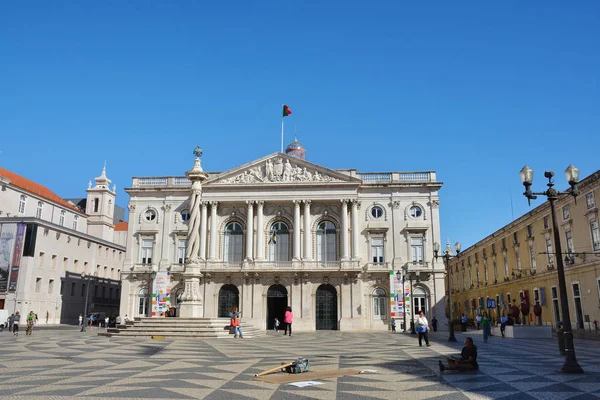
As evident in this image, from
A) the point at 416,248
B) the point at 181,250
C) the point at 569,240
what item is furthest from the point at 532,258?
the point at 181,250

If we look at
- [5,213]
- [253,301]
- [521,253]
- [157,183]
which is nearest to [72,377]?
[253,301]

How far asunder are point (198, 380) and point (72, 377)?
119 inches

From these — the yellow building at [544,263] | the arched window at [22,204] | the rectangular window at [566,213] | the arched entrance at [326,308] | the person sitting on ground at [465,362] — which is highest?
the arched window at [22,204]

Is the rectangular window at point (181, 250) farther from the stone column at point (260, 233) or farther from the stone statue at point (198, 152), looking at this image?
the stone statue at point (198, 152)

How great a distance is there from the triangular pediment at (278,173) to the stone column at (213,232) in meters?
2.20

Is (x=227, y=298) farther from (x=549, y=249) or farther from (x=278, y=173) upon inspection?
(x=549, y=249)

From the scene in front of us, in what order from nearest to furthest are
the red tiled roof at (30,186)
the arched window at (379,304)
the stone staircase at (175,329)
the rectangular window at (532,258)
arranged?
1. the stone staircase at (175,329)
2. the rectangular window at (532,258)
3. the arched window at (379,304)
4. the red tiled roof at (30,186)

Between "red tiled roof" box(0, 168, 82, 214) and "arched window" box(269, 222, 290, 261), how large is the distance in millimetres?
32520

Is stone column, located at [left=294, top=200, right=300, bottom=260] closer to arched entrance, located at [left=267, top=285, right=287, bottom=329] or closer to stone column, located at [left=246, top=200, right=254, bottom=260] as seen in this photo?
arched entrance, located at [left=267, top=285, right=287, bottom=329]

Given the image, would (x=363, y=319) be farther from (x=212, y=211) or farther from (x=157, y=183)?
(x=157, y=183)

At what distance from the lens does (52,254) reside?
56312 millimetres

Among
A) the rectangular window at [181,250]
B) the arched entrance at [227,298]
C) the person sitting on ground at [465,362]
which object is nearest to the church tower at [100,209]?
the rectangular window at [181,250]

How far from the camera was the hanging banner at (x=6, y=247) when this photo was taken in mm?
51219

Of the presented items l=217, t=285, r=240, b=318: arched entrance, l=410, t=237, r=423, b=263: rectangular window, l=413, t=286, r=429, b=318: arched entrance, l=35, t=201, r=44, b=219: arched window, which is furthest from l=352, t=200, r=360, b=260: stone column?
l=35, t=201, r=44, b=219: arched window
